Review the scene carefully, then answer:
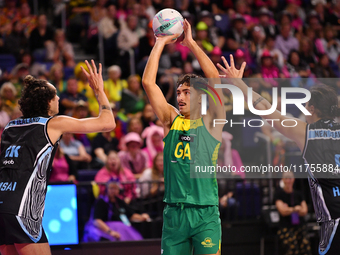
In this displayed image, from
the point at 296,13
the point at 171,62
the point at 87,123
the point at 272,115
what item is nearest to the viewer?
the point at 87,123

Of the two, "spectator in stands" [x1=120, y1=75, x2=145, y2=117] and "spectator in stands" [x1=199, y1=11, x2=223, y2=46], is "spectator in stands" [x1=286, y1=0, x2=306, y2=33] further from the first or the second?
"spectator in stands" [x1=120, y1=75, x2=145, y2=117]

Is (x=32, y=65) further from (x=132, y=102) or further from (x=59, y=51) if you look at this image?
(x=132, y=102)

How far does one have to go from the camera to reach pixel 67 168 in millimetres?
7324

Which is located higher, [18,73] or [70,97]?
[18,73]

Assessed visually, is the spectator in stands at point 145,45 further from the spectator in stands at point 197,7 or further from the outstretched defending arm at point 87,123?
the outstretched defending arm at point 87,123

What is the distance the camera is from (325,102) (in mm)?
4066

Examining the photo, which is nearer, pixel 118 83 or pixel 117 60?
pixel 118 83

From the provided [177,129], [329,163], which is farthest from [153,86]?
[329,163]

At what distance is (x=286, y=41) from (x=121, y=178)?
7.22 metres

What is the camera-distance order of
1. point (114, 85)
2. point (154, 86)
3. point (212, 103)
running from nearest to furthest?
point (154, 86) < point (212, 103) < point (114, 85)

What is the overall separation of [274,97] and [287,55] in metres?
7.92

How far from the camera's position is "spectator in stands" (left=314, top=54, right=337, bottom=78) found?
1158 cm

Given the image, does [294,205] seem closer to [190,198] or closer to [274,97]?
[274,97]

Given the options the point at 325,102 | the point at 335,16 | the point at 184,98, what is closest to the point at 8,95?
the point at 184,98
